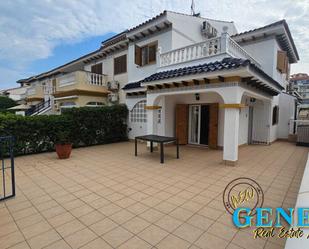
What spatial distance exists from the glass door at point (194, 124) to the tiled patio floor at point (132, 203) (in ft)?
10.4

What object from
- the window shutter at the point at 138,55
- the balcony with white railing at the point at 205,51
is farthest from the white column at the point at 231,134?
the window shutter at the point at 138,55

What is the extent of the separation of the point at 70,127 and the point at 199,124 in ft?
23.1

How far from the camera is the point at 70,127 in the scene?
923 centimetres

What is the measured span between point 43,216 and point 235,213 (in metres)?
3.55

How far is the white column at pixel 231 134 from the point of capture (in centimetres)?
602

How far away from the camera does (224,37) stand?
631cm

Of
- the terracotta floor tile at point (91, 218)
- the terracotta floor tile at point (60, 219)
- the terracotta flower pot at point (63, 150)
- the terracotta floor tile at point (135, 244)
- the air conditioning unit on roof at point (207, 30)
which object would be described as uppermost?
the air conditioning unit on roof at point (207, 30)

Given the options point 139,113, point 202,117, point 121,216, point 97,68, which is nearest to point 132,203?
point 121,216

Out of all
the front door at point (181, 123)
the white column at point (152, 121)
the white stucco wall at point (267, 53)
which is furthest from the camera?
the white stucco wall at point (267, 53)

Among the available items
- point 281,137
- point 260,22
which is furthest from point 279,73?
point 281,137

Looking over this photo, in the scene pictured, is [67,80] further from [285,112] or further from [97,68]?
[285,112]

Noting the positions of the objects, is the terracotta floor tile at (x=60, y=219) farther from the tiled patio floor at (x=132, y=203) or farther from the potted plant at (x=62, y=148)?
the potted plant at (x=62, y=148)

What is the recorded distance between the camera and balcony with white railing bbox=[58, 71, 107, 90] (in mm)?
11827

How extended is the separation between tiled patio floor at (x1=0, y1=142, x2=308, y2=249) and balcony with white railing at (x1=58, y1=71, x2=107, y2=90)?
6.62 meters
